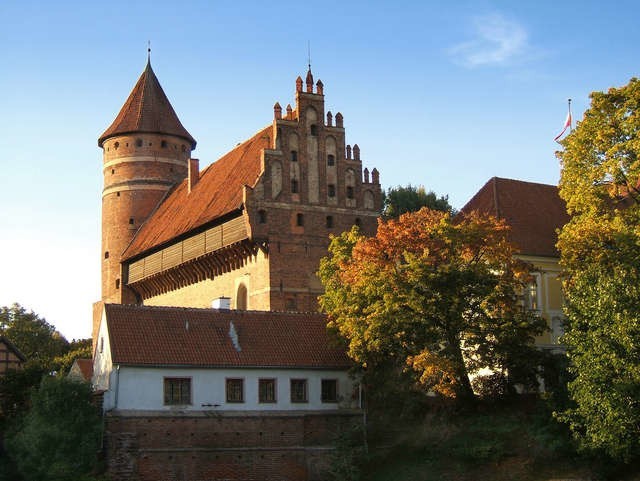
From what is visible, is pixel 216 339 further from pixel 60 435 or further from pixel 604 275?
pixel 604 275

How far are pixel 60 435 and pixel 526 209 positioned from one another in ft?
64.0

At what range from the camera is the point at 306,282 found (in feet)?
135

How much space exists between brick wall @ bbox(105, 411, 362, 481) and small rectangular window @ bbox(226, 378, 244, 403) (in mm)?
567

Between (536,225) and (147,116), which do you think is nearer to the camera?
(536,225)

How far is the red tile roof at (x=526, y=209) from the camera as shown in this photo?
119 ft

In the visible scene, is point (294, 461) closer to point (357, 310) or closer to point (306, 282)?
point (357, 310)

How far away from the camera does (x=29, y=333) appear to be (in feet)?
193

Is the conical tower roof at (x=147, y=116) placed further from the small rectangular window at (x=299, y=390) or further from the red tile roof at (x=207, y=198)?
the small rectangular window at (x=299, y=390)

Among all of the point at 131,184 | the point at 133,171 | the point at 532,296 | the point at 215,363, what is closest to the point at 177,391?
the point at 215,363

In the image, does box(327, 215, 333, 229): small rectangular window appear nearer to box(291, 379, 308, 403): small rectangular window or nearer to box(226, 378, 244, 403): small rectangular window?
box(291, 379, 308, 403): small rectangular window

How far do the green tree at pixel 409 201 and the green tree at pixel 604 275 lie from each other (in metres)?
25.1

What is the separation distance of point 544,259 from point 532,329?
7342mm

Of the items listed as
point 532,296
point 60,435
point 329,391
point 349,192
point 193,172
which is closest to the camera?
point 60,435

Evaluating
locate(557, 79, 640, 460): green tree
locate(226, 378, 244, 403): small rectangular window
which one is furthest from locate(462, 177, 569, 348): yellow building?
locate(226, 378, 244, 403): small rectangular window
